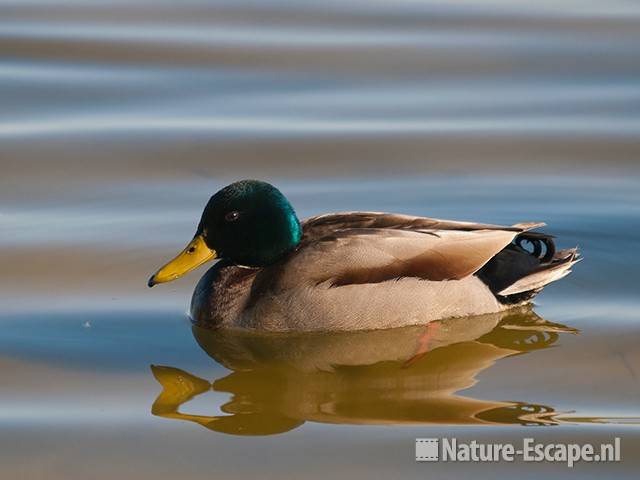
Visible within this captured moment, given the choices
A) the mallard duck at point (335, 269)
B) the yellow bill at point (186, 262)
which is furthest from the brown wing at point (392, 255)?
the yellow bill at point (186, 262)

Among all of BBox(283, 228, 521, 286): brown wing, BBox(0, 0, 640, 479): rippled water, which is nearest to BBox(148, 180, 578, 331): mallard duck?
BBox(283, 228, 521, 286): brown wing

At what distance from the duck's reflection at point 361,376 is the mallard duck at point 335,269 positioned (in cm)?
10

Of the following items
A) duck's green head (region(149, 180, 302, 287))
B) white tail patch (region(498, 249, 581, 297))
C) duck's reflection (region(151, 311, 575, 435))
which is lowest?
duck's reflection (region(151, 311, 575, 435))

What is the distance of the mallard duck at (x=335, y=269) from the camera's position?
336 inches

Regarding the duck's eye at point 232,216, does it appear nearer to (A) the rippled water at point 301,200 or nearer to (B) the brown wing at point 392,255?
(B) the brown wing at point 392,255

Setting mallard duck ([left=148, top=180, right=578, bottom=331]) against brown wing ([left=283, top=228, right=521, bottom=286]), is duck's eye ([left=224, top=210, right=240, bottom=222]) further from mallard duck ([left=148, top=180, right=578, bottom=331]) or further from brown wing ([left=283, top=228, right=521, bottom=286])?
brown wing ([left=283, top=228, right=521, bottom=286])

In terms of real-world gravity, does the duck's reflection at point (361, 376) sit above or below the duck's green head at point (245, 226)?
below

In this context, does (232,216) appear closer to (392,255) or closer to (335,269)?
(335,269)

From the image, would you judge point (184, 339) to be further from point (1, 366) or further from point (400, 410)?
point (400, 410)

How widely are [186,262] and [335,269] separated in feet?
2.82

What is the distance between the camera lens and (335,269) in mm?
8508

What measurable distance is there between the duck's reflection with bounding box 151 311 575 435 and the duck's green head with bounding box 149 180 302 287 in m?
0.46

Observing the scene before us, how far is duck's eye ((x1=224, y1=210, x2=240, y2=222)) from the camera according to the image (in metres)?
8.67

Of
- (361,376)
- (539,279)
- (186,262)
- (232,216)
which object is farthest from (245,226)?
(539,279)
